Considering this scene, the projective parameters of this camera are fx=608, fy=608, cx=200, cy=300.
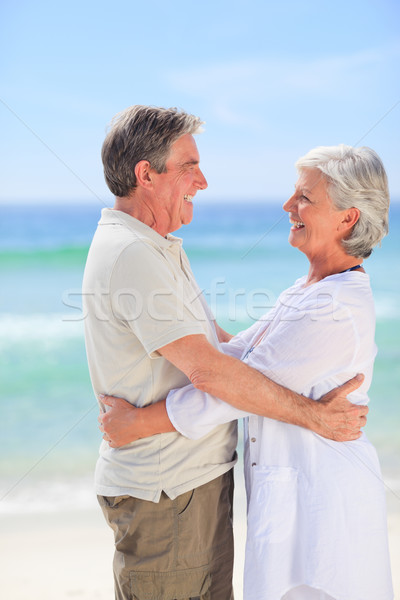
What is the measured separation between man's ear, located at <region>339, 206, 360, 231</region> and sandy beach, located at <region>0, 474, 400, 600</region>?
188cm

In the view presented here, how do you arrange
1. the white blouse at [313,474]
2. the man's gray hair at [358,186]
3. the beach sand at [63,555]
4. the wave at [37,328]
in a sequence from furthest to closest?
the wave at [37,328]
the beach sand at [63,555]
the man's gray hair at [358,186]
the white blouse at [313,474]

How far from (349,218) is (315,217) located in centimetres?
10

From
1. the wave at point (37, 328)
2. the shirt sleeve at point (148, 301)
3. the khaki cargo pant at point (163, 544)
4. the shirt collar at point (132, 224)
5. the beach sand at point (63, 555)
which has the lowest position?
the beach sand at point (63, 555)

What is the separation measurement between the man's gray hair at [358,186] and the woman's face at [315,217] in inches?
0.8

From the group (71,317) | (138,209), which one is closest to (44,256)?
(71,317)

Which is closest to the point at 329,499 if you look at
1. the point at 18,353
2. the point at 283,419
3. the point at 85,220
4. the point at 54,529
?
the point at 283,419

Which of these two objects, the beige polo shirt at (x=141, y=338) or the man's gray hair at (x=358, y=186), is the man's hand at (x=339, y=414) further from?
the man's gray hair at (x=358, y=186)

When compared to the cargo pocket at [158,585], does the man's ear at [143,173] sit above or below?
above

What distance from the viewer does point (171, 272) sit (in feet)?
5.38

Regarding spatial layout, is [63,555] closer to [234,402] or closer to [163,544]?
[163,544]

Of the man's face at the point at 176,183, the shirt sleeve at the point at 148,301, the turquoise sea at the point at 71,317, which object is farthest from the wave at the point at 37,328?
the shirt sleeve at the point at 148,301

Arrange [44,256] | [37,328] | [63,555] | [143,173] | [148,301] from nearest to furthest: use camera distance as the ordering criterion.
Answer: [148,301], [143,173], [63,555], [37,328], [44,256]

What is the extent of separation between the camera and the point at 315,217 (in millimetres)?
1759

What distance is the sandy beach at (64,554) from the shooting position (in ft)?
9.48
